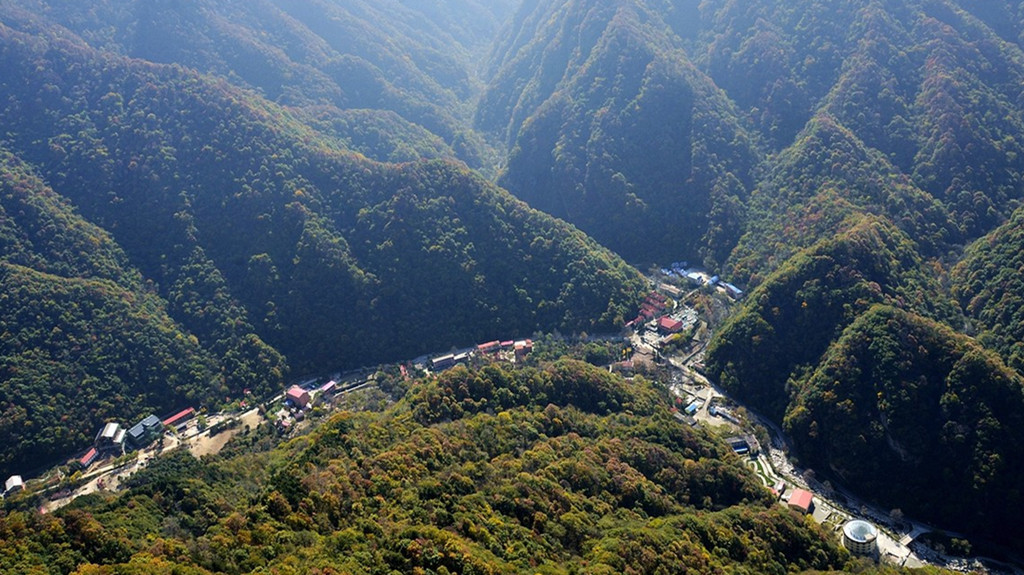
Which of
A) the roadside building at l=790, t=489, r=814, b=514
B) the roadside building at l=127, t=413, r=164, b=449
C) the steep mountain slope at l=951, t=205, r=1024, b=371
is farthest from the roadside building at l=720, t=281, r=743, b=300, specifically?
the roadside building at l=127, t=413, r=164, b=449

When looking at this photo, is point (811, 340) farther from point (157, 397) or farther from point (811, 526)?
point (157, 397)

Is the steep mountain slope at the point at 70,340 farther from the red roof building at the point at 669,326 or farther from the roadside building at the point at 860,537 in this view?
the roadside building at the point at 860,537

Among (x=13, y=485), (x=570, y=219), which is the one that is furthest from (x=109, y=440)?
(x=570, y=219)

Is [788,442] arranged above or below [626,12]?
below

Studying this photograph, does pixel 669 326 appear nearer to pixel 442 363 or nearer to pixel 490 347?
pixel 490 347

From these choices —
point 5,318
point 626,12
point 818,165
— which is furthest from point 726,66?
point 5,318

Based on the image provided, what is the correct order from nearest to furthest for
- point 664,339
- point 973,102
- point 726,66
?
point 664,339 < point 973,102 < point 726,66

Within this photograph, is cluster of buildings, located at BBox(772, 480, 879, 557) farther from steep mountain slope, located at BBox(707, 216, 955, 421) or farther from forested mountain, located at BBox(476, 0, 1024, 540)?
steep mountain slope, located at BBox(707, 216, 955, 421)
